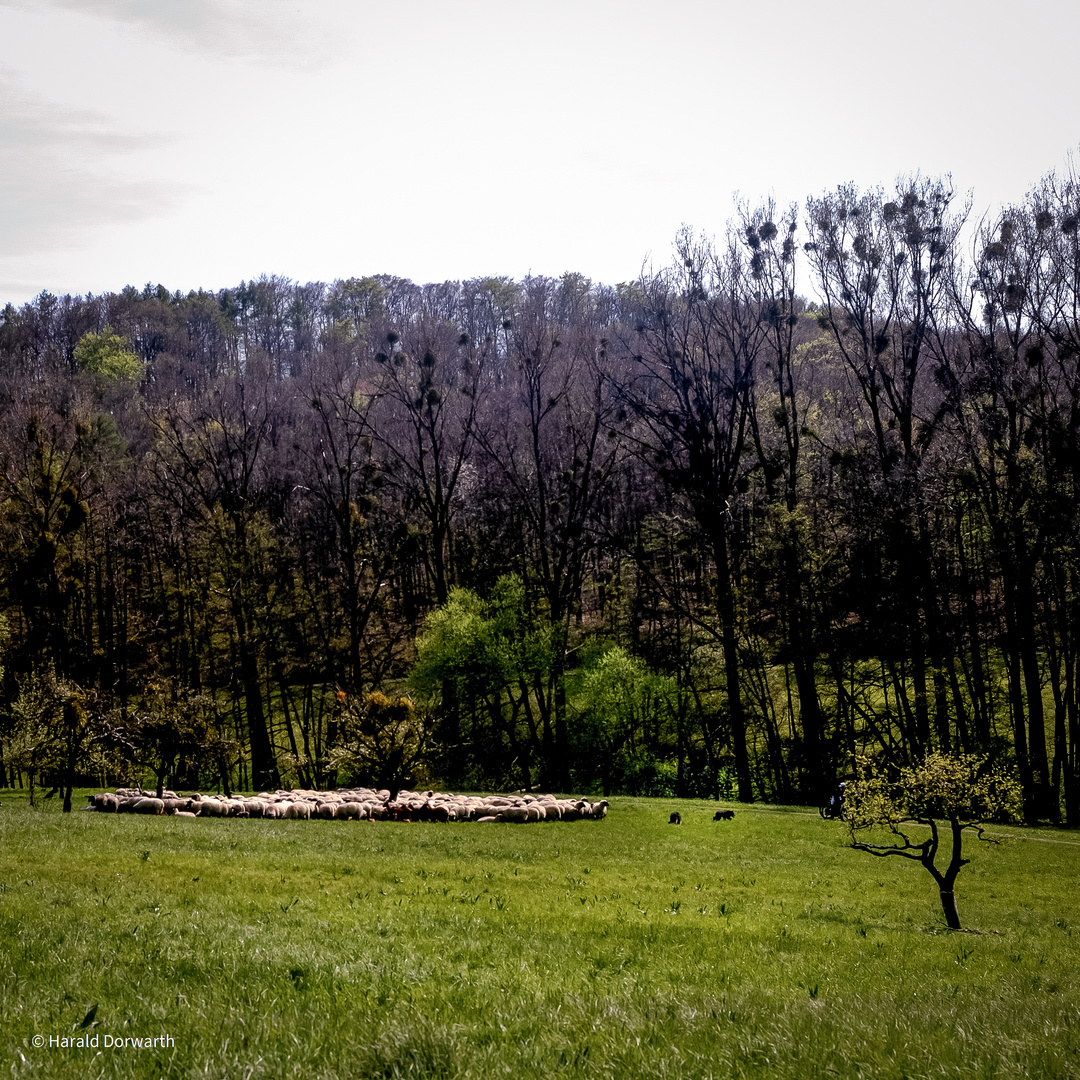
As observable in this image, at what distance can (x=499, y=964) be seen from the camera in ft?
31.7

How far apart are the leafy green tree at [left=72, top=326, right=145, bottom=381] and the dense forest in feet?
32.9

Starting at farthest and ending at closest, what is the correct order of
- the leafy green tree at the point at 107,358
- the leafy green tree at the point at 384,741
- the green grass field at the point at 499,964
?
1. the leafy green tree at the point at 107,358
2. the leafy green tree at the point at 384,741
3. the green grass field at the point at 499,964

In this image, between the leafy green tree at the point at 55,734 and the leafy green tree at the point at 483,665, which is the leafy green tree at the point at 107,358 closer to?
the leafy green tree at the point at 483,665

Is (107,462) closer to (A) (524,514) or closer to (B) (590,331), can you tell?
(A) (524,514)

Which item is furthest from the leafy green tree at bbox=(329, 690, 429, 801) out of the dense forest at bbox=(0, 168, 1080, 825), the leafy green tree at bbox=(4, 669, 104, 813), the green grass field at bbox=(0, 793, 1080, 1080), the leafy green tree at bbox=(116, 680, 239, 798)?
the green grass field at bbox=(0, 793, 1080, 1080)

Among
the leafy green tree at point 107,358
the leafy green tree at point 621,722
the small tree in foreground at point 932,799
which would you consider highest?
the leafy green tree at point 107,358

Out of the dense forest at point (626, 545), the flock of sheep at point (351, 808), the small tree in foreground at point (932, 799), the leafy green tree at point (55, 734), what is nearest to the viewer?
the small tree in foreground at point (932, 799)

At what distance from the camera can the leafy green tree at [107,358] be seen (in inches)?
3083

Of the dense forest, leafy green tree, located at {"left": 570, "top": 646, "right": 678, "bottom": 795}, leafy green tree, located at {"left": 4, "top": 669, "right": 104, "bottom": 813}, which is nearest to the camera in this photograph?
leafy green tree, located at {"left": 4, "top": 669, "right": 104, "bottom": 813}

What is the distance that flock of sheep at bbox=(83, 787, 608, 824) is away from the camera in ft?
89.0

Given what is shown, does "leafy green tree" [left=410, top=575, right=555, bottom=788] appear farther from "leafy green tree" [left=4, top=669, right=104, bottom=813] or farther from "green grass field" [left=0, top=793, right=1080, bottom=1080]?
"green grass field" [left=0, top=793, right=1080, bottom=1080]

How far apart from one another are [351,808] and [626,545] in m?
22.2

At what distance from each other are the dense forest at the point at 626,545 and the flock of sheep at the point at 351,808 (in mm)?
2169

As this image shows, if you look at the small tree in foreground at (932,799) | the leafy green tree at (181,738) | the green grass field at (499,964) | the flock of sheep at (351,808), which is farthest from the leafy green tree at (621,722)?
the small tree in foreground at (932,799)
